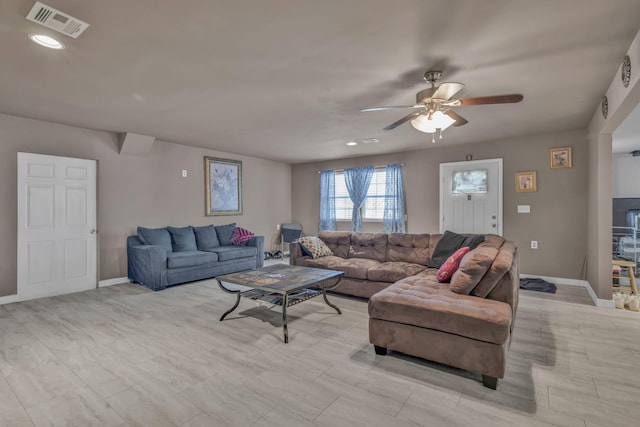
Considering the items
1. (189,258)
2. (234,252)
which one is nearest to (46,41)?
(189,258)

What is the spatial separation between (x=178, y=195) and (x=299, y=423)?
16.5 feet

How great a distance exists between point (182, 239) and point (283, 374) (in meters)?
3.87

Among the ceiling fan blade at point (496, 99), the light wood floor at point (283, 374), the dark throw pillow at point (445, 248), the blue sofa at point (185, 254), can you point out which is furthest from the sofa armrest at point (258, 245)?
the ceiling fan blade at point (496, 99)

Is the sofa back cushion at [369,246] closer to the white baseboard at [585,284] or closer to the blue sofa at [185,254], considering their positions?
the blue sofa at [185,254]

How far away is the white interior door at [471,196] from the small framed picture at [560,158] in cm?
72

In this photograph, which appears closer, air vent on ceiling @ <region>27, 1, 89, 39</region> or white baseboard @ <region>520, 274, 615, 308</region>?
air vent on ceiling @ <region>27, 1, 89, 39</region>

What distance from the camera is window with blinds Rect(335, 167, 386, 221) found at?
6.98 meters

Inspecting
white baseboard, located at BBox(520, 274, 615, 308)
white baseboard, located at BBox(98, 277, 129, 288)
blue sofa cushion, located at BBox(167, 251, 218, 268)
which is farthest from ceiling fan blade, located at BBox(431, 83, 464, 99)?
white baseboard, located at BBox(98, 277, 129, 288)

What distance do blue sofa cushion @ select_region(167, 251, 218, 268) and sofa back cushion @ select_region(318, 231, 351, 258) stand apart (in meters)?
1.91

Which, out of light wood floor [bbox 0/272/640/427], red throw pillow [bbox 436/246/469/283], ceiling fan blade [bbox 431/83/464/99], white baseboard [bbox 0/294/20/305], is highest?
ceiling fan blade [bbox 431/83/464/99]

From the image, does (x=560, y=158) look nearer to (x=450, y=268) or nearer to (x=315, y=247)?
(x=450, y=268)

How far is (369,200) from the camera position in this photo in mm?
7141

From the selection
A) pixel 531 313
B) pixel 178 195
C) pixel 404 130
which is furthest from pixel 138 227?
pixel 531 313

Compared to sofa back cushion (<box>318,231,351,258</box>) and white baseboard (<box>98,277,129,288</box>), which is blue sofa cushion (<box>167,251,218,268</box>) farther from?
sofa back cushion (<box>318,231,351,258</box>)
